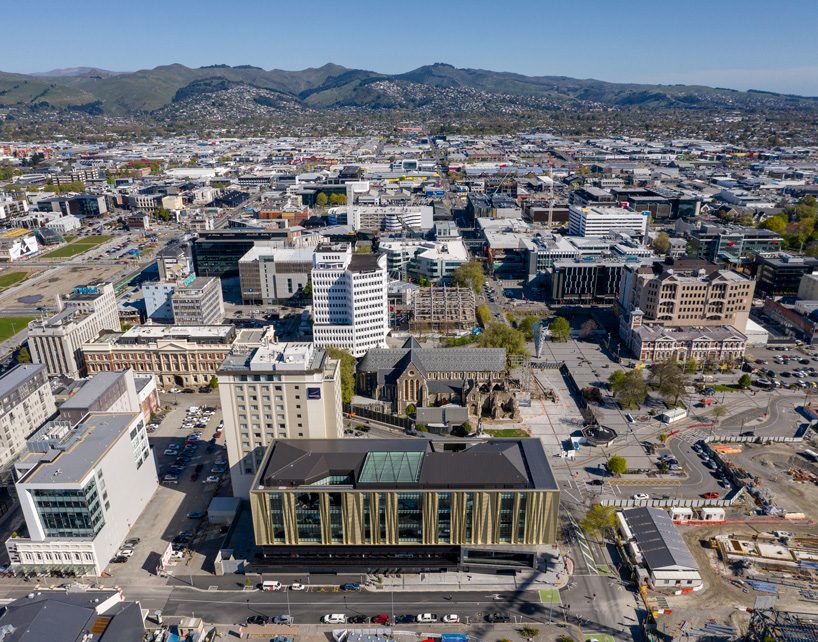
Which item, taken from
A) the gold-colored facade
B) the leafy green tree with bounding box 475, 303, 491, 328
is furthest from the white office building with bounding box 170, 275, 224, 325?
the gold-colored facade

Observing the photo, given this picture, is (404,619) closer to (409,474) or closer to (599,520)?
(409,474)

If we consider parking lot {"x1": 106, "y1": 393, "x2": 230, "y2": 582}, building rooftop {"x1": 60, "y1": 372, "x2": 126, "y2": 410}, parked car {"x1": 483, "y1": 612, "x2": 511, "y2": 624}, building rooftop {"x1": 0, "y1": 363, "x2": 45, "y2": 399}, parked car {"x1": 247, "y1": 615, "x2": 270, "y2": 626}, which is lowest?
parking lot {"x1": 106, "y1": 393, "x2": 230, "y2": 582}

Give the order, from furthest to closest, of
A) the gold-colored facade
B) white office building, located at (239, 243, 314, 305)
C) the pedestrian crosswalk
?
white office building, located at (239, 243, 314, 305) → the pedestrian crosswalk → the gold-colored facade

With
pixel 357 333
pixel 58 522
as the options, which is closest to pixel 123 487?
pixel 58 522

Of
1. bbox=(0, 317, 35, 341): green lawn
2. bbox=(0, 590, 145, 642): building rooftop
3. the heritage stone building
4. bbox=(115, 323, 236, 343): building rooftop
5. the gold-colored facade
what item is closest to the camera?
bbox=(0, 590, 145, 642): building rooftop

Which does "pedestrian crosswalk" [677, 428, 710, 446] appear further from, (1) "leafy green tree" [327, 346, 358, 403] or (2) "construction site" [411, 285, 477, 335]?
(1) "leafy green tree" [327, 346, 358, 403]

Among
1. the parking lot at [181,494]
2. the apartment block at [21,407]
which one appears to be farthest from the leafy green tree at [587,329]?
the apartment block at [21,407]
